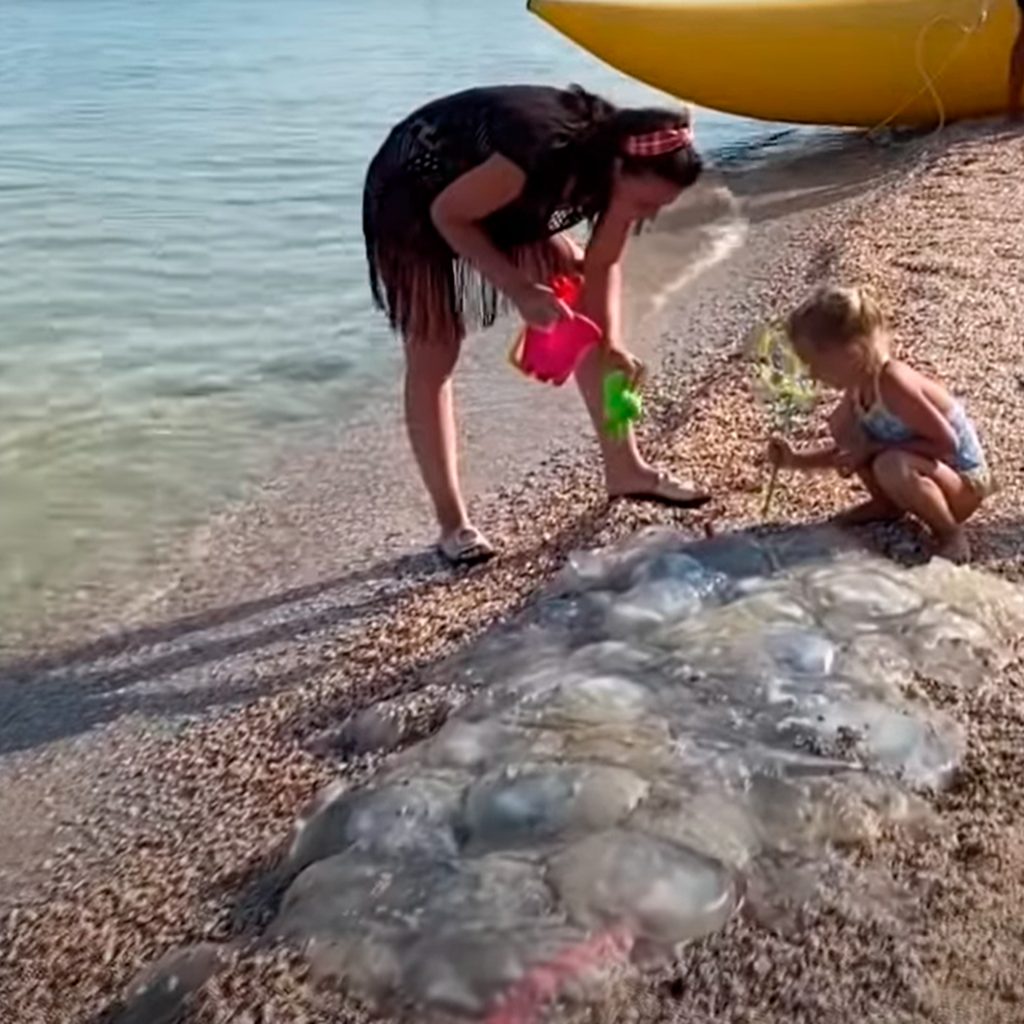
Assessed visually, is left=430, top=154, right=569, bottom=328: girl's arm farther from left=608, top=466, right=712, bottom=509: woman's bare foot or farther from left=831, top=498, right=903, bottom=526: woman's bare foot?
left=831, top=498, right=903, bottom=526: woman's bare foot

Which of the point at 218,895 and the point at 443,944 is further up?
the point at 443,944

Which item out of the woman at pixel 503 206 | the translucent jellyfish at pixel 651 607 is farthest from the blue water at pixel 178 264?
the translucent jellyfish at pixel 651 607

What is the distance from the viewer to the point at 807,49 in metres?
9.80

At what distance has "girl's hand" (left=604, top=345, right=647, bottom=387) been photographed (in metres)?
3.91

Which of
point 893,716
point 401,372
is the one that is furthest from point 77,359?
point 893,716

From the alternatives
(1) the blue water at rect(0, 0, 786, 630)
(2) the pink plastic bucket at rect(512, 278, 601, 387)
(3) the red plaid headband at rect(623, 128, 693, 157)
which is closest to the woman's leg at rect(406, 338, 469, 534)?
(2) the pink plastic bucket at rect(512, 278, 601, 387)

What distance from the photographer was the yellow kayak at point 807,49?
9.73 metres

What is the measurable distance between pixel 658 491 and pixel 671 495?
41mm

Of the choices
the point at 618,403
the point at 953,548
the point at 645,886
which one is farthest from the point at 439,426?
the point at 645,886

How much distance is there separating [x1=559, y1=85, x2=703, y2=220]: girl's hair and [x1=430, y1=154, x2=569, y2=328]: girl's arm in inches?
5.1

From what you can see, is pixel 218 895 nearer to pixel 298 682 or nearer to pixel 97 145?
pixel 298 682

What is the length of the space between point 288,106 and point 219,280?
5086 millimetres

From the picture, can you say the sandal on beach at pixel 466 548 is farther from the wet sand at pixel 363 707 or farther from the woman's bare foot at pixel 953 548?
the woman's bare foot at pixel 953 548

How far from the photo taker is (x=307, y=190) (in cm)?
945
